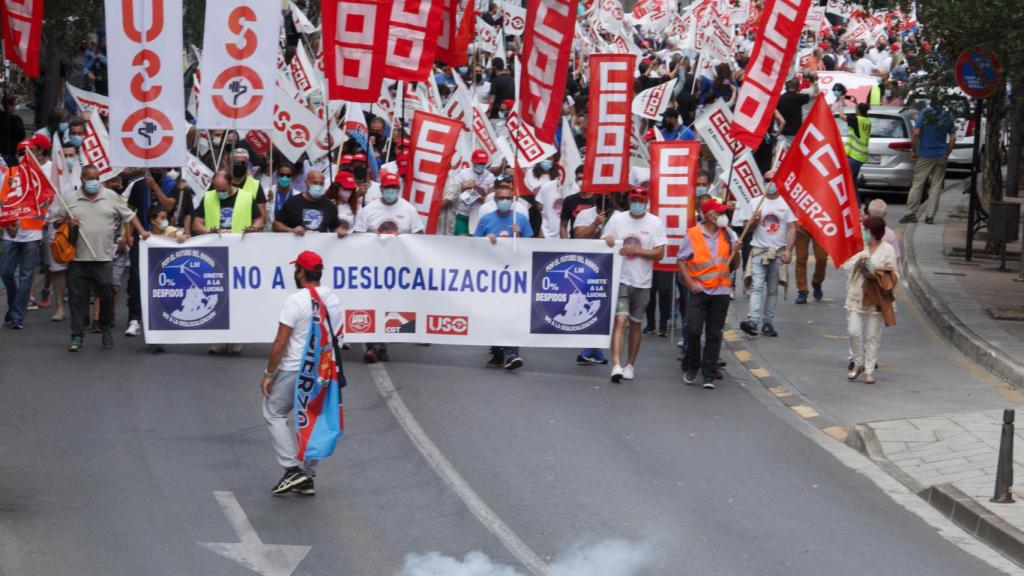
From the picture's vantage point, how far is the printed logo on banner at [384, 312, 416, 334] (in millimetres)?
15617

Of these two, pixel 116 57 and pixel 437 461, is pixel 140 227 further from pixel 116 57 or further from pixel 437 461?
pixel 437 461

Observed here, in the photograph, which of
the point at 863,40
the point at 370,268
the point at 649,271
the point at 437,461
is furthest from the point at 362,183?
the point at 863,40

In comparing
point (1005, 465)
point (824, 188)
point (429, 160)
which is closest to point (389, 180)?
point (429, 160)

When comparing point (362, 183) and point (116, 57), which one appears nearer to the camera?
point (116, 57)

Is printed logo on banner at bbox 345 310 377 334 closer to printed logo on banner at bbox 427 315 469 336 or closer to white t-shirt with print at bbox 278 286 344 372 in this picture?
printed logo on banner at bbox 427 315 469 336

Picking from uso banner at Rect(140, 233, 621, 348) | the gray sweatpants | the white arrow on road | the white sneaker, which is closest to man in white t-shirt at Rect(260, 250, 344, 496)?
the gray sweatpants

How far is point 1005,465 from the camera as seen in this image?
35.9 ft

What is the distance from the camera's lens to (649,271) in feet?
50.8

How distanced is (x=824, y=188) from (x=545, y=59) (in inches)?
121

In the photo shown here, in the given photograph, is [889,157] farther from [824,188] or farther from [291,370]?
[291,370]

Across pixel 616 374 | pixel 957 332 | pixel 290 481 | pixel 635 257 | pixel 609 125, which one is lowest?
pixel 290 481

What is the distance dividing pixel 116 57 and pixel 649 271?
5.42 m

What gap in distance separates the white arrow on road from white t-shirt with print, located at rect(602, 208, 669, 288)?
6.12 metres

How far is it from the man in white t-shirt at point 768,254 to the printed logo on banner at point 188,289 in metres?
5.75
